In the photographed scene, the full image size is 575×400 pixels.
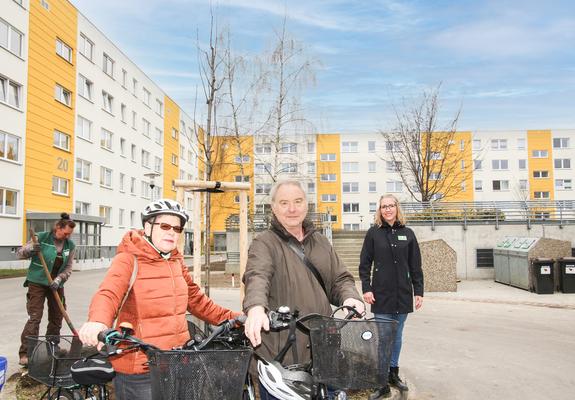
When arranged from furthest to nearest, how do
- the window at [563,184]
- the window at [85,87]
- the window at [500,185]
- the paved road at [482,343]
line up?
the window at [500,185]
the window at [563,184]
the window at [85,87]
the paved road at [482,343]

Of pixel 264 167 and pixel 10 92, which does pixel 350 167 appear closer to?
pixel 264 167

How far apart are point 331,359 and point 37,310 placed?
5124 mm

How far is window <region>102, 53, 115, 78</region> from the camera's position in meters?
36.0

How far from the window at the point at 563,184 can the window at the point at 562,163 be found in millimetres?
1485

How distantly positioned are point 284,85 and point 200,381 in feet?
77.9

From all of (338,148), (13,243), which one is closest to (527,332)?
(13,243)

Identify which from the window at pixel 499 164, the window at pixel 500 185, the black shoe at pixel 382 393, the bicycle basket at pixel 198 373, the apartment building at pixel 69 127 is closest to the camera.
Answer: the bicycle basket at pixel 198 373

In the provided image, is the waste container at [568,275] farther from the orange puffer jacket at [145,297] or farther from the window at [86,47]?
the window at [86,47]

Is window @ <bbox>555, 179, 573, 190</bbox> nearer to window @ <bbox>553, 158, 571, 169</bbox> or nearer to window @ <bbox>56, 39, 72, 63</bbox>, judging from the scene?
window @ <bbox>553, 158, 571, 169</bbox>

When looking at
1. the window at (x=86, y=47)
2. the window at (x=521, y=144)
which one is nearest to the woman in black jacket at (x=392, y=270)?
the window at (x=86, y=47)

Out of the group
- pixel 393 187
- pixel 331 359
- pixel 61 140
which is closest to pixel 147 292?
pixel 331 359

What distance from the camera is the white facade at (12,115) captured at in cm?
2466

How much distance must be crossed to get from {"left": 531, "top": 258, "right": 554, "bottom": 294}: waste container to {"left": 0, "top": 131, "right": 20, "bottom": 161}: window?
23.8m

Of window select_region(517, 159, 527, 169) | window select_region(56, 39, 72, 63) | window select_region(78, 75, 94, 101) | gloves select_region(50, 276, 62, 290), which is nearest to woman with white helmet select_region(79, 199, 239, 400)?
gloves select_region(50, 276, 62, 290)
